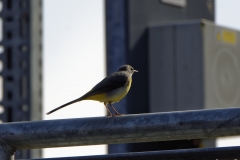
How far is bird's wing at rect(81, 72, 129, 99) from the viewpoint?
6.52 metres

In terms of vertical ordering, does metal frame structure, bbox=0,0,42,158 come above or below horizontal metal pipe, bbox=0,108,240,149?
above

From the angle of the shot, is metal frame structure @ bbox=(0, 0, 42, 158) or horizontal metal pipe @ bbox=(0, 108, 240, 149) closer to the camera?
horizontal metal pipe @ bbox=(0, 108, 240, 149)

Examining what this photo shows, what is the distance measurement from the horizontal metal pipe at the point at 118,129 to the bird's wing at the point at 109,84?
Result: 3338 millimetres

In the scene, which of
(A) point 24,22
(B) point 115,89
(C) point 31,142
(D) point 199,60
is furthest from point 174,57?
(C) point 31,142

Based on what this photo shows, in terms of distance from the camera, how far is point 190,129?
2809 millimetres

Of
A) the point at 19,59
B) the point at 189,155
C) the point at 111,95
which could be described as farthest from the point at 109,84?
the point at 189,155

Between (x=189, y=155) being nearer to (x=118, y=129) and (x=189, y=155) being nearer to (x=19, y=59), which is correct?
(x=118, y=129)

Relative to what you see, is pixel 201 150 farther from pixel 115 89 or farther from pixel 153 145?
pixel 153 145

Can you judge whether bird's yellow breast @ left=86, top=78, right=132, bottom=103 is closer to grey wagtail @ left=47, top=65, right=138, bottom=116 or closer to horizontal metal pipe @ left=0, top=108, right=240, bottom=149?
grey wagtail @ left=47, top=65, right=138, bottom=116

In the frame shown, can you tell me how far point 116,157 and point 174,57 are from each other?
25.7ft

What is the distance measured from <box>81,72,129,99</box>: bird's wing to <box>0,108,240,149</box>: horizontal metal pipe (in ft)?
11.0

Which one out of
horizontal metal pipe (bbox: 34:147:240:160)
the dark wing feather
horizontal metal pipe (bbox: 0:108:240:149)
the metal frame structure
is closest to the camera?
horizontal metal pipe (bbox: 34:147:240:160)

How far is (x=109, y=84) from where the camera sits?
22.4ft

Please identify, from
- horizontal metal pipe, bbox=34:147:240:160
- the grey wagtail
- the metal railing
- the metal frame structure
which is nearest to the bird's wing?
the grey wagtail
